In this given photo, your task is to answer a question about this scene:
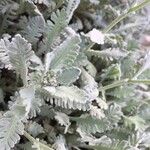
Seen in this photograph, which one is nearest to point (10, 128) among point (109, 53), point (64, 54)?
point (64, 54)

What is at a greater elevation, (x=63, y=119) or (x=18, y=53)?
(x=18, y=53)

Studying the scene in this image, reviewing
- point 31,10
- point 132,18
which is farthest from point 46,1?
point 132,18

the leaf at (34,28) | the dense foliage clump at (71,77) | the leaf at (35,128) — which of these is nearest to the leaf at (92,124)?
the dense foliage clump at (71,77)

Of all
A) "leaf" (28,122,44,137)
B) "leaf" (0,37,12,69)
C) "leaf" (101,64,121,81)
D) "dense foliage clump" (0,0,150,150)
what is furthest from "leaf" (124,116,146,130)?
"leaf" (0,37,12,69)

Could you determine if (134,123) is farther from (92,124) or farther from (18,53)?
(18,53)

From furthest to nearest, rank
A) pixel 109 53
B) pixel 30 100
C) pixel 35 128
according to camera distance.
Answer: pixel 109 53 < pixel 35 128 < pixel 30 100

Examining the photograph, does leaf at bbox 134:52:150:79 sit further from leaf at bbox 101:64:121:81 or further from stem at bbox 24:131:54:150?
stem at bbox 24:131:54:150

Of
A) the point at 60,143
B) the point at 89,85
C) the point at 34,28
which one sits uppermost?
the point at 34,28

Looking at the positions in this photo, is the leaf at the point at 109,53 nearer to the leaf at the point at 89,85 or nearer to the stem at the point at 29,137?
the leaf at the point at 89,85

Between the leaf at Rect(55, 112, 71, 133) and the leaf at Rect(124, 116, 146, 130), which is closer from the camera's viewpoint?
the leaf at Rect(55, 112, 71, 133)

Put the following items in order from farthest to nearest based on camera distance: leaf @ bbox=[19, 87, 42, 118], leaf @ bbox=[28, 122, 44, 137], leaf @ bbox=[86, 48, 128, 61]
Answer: leaf @ bbox=[86, 48, 128, 61] < leaf @ bbox=[28, 122, 44, 137] < leaf @ bbox=[19, 87, 42, 118]
